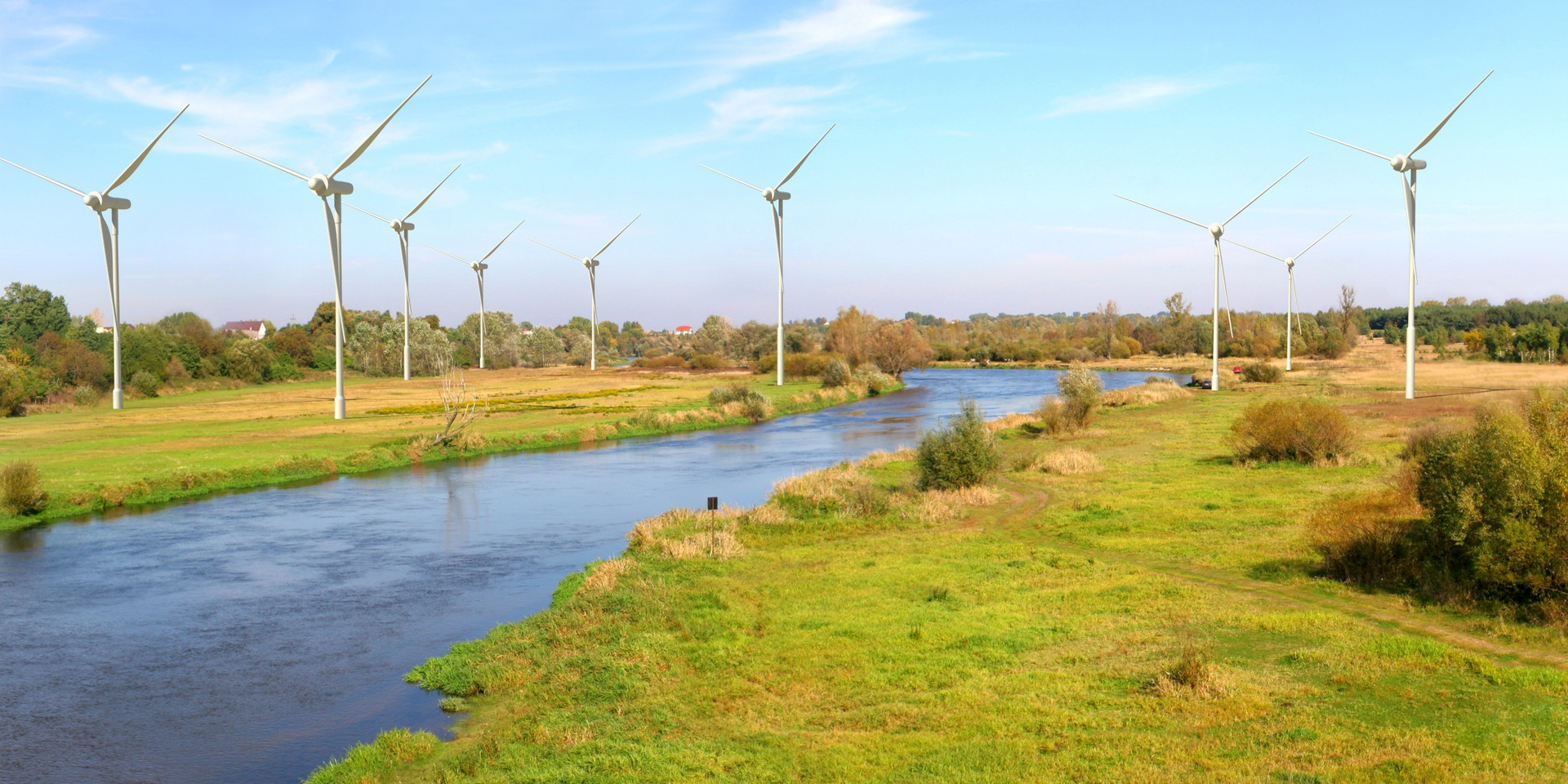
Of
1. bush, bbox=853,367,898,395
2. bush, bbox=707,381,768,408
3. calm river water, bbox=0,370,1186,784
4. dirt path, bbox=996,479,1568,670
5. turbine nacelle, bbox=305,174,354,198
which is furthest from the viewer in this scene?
bush, bbox=853,367,898,395

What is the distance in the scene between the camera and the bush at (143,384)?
6862 cm

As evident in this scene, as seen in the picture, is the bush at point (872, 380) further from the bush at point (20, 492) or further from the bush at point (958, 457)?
the bush at point (20, 492)

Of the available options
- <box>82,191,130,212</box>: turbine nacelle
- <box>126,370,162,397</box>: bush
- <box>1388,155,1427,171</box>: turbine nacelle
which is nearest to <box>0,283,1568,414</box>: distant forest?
<box>126,370,162,397</box>: bush

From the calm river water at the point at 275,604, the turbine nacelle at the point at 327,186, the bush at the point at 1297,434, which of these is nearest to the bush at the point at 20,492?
the calm river water at the point at 275,604

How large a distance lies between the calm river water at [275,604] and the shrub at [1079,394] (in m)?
12.6

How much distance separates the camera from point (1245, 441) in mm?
30359

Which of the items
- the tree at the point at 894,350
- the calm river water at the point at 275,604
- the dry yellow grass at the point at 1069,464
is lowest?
the calm river water at the point at 275,604

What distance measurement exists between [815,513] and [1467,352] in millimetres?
104895

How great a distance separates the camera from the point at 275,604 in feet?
59.3

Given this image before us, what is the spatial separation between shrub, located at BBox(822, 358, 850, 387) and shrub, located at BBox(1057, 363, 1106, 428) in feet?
115

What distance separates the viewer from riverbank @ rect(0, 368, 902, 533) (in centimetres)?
3169

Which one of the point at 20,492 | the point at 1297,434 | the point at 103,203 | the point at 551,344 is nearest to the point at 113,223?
the point at 103,203

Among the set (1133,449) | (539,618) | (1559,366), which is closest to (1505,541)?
(539,618)

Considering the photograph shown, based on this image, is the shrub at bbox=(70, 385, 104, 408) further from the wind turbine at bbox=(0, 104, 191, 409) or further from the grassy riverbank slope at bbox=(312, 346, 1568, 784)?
the grassy riverbank slope at bbox=(312, 346, 1568, 784)
